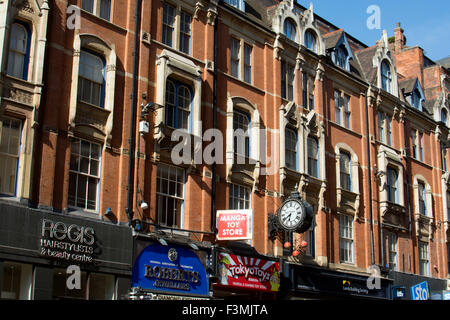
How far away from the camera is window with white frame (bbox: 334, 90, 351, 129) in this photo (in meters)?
32.1

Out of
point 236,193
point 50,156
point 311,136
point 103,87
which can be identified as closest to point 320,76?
point 311,136

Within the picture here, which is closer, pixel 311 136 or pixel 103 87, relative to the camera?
pixel 103 87

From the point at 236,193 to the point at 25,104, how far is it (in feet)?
33.1

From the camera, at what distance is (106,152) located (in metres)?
20.0

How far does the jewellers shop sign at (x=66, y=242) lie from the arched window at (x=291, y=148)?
11665 millimetres

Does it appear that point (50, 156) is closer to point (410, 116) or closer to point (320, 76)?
point (320, 76)

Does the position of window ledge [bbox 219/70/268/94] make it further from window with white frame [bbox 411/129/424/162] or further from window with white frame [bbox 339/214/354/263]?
window with white frame [bbox 411/129/424/162]

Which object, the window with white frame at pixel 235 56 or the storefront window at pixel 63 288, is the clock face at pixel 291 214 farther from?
the storefront window at pixel 63 288

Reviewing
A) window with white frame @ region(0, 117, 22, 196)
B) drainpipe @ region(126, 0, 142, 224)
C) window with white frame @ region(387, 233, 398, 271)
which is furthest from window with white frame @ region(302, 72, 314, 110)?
window with white frame @ region(0, 117, 22, 196)

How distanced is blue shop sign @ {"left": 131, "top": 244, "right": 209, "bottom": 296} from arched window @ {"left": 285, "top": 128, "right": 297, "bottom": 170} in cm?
772

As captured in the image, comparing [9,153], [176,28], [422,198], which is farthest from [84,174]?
[422,198]

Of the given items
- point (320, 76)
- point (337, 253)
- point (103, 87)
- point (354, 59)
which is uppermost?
point (354, 59)

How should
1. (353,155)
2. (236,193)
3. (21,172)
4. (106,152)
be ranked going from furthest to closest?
(353,155) → (236,193) → (106,152) → (21,172)

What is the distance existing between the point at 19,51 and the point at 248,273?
11872 millimetres
